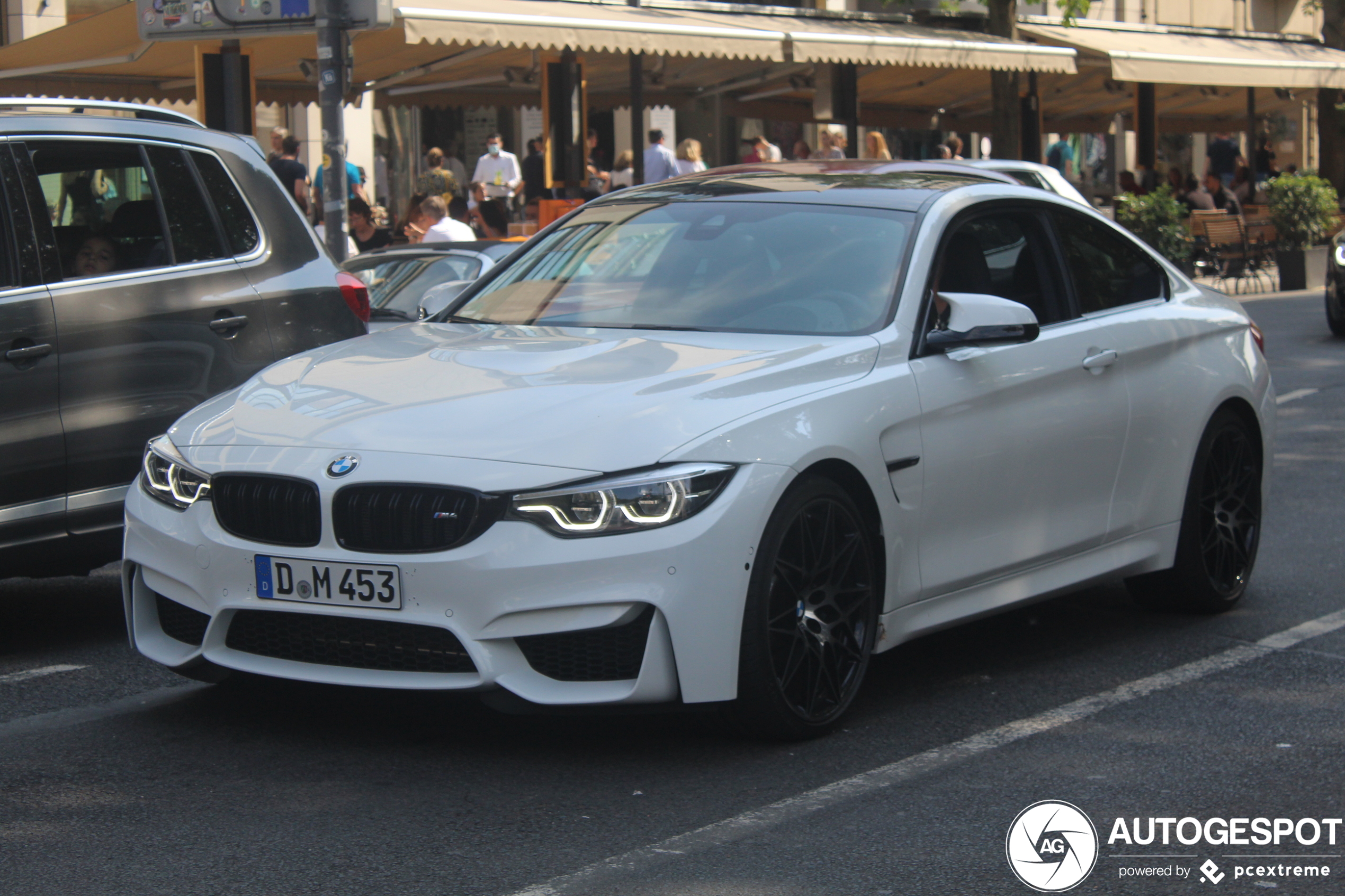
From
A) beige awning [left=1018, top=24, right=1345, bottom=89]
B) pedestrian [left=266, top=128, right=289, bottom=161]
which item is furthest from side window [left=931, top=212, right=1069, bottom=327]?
beige awning [left=1018, top=24, right=1345, bottom=89]

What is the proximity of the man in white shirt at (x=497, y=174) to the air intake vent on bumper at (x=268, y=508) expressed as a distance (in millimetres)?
18431

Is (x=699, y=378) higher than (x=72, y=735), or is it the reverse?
(x=699, y=378)

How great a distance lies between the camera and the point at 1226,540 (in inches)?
259

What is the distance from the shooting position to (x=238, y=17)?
10508mm

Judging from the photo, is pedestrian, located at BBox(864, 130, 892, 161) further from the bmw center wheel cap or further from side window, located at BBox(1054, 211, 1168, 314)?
the bmw center wheel cap

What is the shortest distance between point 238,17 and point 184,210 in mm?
4536

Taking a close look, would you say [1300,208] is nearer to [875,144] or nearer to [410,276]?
[875,144]

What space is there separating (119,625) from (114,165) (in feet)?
5.33

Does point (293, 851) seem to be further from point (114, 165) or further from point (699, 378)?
point (114, 165)

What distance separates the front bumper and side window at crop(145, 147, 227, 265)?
6.63 feet

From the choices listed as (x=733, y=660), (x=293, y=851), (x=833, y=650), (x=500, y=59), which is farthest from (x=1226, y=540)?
(x=500, y=59)

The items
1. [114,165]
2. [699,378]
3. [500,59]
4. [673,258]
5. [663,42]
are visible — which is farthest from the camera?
[500,59]

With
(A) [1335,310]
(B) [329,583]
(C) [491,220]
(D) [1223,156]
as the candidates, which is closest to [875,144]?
(A) [1335,310]

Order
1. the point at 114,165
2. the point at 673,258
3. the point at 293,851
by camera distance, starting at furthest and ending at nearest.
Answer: the point at 114,165, the point at 673,258, the point at 293,851
